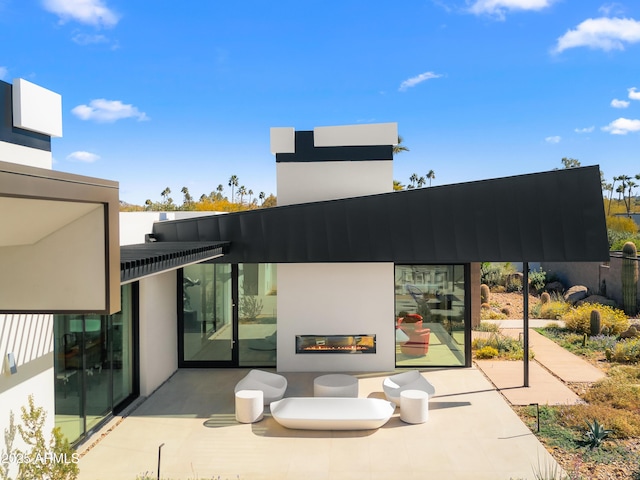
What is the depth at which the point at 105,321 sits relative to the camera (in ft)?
30.1

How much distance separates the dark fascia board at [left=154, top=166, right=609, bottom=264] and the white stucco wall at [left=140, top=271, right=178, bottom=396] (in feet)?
6.07

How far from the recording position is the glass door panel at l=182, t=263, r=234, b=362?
1289 cm

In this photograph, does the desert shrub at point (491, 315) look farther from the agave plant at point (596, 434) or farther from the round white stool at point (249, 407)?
the round white stool at point (249, 407)

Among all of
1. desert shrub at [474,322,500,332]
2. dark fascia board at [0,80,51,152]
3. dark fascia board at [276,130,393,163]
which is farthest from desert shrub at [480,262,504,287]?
dark fascia board at [0,80,51,152]

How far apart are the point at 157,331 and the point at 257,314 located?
268 cm

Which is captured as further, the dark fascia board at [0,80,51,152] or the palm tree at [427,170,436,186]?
the palm tree at [427,170,436,186]

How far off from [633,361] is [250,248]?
36.3 ft

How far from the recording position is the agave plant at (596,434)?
27.0 feet

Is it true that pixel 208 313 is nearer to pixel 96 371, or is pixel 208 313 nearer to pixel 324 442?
pixel 96 371

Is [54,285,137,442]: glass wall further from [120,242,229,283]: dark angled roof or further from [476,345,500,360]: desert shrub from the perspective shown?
[476,345,500,360]: desert shrub

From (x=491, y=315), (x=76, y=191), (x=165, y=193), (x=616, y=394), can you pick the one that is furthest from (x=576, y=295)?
(x=165, y=193)

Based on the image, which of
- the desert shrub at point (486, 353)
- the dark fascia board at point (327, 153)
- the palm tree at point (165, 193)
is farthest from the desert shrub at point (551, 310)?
the palm tree at point (165, 193)

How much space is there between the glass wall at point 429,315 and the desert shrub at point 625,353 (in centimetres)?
447

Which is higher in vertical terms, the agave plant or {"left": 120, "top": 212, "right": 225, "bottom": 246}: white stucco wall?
{"left": 120, "top": 212, "right": 225, "bottom": 246}: white stucco wall
